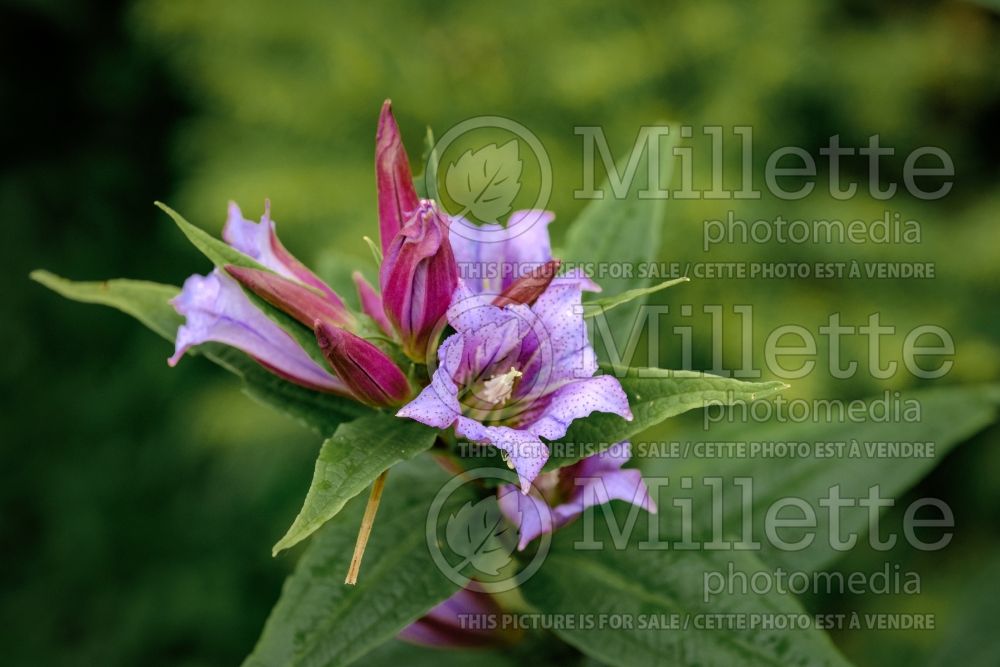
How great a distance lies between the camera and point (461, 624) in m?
1.24

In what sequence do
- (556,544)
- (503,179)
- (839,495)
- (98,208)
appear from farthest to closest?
(98,208), (503,179), (839,495), (556,544)

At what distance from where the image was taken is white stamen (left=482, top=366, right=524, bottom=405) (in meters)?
0.99

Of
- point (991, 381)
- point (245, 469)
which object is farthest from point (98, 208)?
point (991, 381)

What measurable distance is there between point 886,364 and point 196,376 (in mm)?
1997

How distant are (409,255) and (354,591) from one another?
1.13ft

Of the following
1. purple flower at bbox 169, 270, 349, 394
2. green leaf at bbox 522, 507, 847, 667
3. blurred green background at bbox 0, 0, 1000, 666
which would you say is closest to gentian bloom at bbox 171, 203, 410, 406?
purple flower at bbox 169, 270, 349, 394

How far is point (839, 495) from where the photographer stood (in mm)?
1299

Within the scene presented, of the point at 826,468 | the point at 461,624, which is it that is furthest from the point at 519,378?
the point at 826,468

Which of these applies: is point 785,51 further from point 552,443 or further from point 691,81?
point 552,443

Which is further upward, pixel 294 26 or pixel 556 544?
pixel 294 26

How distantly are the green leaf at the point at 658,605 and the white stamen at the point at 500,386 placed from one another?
0.23 m

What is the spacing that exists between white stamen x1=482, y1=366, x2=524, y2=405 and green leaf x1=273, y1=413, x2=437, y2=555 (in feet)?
0.25

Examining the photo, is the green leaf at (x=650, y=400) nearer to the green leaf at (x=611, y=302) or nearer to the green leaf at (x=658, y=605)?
the green leaf at (x=611, y=302)

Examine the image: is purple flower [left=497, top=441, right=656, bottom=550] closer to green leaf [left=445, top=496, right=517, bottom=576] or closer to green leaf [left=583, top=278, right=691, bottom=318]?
green leaf [left=445, top=496, right=517, bottom=576]
